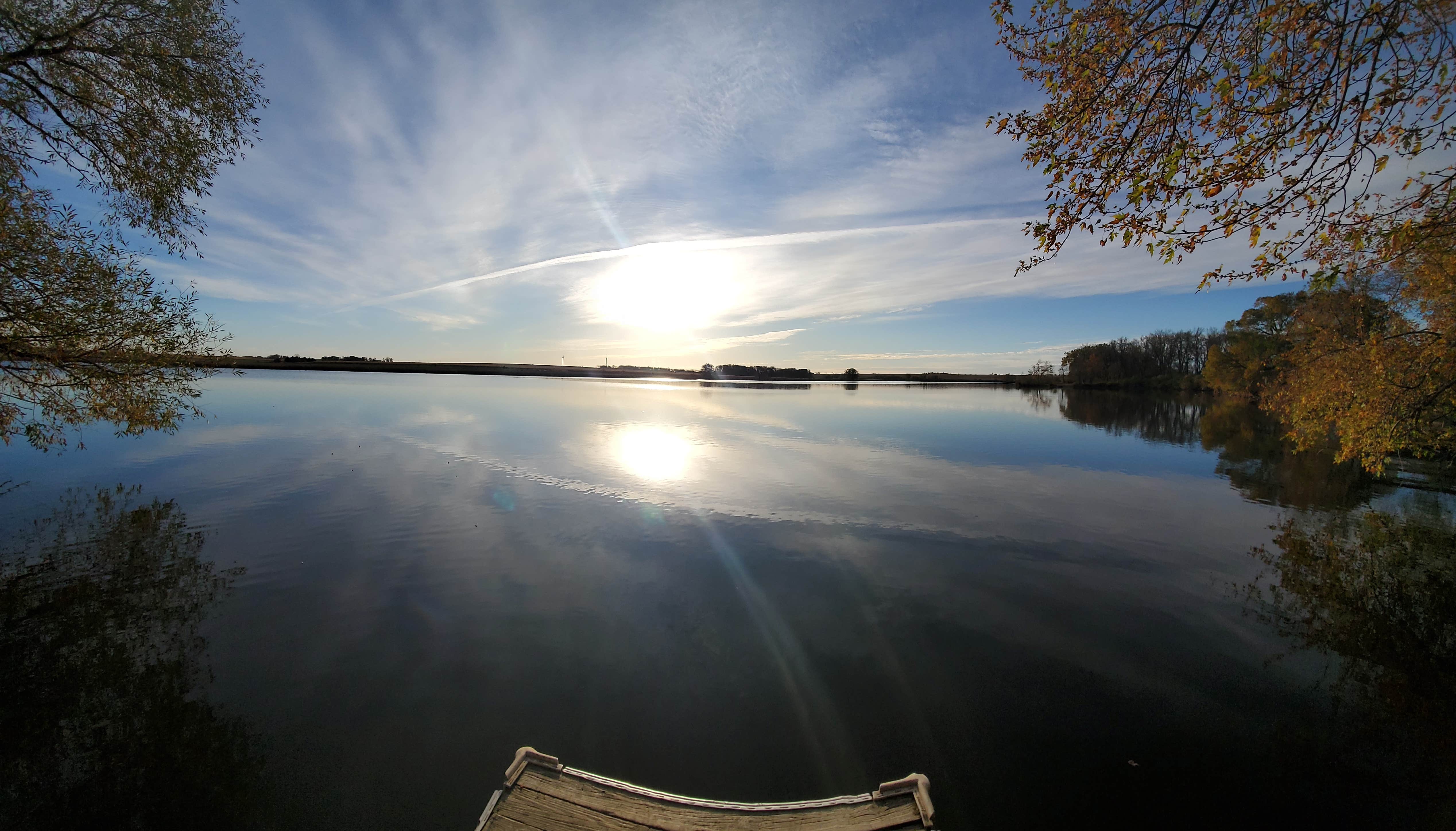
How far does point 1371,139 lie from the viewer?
5129 millimetres

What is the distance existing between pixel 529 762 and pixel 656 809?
1293 mm

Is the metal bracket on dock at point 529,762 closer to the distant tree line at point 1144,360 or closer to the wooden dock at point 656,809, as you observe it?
the wooden dock at point 656,809

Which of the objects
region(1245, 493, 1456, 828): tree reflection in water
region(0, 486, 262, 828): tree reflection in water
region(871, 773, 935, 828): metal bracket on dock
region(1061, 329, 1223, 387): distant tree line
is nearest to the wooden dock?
region(871, 773, 935, 828): metal bracket on dock

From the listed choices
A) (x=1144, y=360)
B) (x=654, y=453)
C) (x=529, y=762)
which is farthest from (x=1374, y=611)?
(x=1144, y=360)

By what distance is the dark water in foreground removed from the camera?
5.75 meters

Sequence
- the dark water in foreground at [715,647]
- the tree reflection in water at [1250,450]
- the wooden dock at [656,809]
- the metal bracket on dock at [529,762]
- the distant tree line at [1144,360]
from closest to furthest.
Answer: the wooden dock at [656,809] → the metal bracket on dock at [529,762] → the dark water in foreground at [715,647] → the tree reflection in water at [1250,450] → the distant tree line at [1144,360]

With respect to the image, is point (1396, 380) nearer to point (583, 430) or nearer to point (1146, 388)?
point (583, 430)

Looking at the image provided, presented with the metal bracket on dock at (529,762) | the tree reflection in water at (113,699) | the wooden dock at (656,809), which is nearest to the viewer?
the wooden dock at (656,809)

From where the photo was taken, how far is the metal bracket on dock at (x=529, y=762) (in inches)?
187

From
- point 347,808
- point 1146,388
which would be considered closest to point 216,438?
point 347,808

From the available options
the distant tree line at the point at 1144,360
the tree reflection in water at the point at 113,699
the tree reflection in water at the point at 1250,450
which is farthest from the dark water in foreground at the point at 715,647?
the distant tree line at the point at 1144,360

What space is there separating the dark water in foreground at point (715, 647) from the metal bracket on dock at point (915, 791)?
1.11 metres

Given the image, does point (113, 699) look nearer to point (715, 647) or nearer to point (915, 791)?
point (715, 647)

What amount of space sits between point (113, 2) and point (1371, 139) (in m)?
21.2
